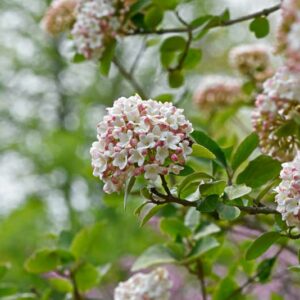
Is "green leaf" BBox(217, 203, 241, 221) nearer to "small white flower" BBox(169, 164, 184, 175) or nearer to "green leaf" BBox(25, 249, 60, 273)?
"small white flower" BBox(169, 164, 184, 175)

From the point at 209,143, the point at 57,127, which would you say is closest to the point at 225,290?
the point at 209,143

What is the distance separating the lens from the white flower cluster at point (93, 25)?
4.08ft

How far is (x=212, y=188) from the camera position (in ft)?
2.72

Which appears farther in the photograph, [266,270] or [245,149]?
[266,270]

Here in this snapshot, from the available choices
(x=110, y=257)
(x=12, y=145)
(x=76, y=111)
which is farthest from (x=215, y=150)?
(x=76, y=111)

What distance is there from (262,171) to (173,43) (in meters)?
0.45

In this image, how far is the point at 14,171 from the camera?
6.44m

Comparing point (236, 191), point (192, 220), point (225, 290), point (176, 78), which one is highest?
point (236, 191)

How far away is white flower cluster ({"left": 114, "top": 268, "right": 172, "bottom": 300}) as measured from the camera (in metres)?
Answer: 1.18

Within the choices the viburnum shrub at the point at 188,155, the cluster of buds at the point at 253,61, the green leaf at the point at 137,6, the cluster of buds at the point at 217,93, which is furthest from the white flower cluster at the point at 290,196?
the cluster of buds at the point at 217,93

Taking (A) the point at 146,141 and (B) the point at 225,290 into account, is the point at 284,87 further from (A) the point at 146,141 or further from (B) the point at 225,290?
(B) the point at 225,290

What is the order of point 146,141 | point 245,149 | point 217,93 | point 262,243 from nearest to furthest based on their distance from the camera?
point 146,141, point 262,243, point 245,149, point 217,93

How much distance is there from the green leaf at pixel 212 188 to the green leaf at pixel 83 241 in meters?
0.57

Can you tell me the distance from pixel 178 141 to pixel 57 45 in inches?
281
